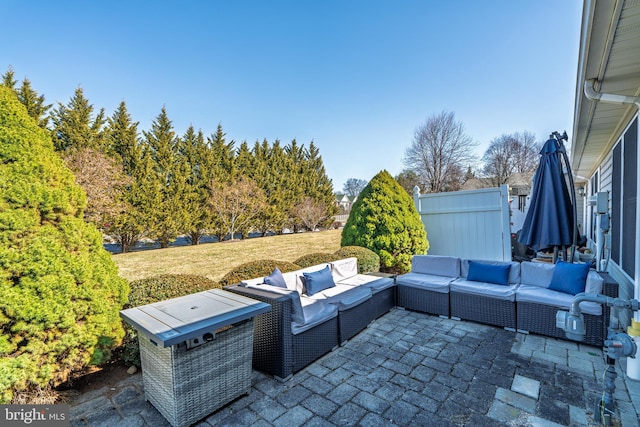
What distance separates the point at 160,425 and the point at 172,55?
6995 millimetres

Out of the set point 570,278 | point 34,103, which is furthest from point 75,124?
point 570,278

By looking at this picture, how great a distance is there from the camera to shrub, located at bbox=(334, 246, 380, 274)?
207 inches

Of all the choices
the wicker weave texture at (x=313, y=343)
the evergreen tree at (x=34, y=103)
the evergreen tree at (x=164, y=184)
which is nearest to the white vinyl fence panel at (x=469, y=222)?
the wicker weave texture at (x=313, y=343)

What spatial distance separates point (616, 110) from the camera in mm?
3426

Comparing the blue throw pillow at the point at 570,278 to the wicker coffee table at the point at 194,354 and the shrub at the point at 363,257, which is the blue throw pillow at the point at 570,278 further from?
the wicker coffee table at the point at 194,354

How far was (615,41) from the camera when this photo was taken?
2016 millimetres

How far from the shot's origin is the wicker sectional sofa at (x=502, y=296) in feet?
10.6

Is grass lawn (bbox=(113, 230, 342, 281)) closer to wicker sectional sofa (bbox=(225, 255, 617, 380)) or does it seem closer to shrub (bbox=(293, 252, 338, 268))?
shrub (bbox=(293, 252, 338, 268))

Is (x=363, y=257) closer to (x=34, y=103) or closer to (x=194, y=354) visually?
(x=194, y=354)

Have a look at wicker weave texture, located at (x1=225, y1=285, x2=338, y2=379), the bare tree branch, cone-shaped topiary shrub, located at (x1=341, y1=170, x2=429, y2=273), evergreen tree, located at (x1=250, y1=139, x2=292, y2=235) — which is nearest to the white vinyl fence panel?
cone-shaped topiary shrub, located at (x1=341, y1=170, x2=429, y2=273)

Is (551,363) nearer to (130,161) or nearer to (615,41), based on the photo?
(615,41)

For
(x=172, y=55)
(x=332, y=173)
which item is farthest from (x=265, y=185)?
(x=172, y=55)

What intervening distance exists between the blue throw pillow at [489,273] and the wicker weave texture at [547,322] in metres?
0.52

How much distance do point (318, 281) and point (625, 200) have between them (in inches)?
164
